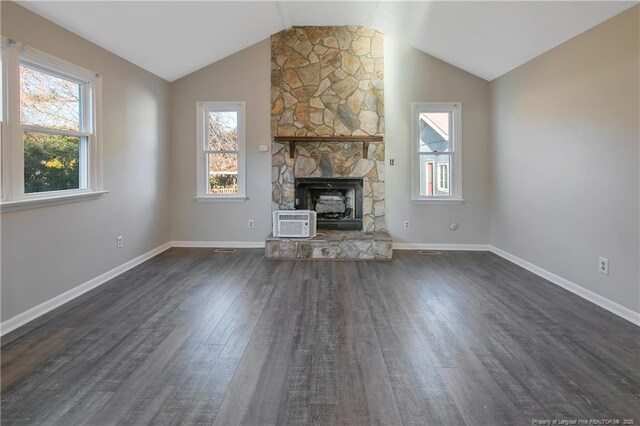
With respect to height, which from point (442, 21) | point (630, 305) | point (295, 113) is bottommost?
point (630, 305)

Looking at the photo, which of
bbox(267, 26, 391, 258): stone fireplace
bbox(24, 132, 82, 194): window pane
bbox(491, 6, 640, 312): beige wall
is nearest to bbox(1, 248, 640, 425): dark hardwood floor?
bbox(491, 6, 640, 312): beige wall

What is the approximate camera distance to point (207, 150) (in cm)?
589

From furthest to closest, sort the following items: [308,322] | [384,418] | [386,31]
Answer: [386,31] → [308,322] → [384,418]

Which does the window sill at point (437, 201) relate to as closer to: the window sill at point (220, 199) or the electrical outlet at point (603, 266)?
the electrical outlet at point (603, 266)

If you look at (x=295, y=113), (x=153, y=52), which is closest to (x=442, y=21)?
(x=295, y=113)

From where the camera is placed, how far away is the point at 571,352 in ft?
8.11

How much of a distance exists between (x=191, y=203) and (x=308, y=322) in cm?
366

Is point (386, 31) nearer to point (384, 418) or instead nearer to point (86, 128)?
point (86, 128)

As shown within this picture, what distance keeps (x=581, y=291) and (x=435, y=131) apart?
3.08m

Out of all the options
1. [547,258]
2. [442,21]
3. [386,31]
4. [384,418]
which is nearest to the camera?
[384,418]

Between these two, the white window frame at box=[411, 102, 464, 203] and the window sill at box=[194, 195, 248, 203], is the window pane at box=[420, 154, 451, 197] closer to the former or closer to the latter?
the white window frame at box=[411, 102, 464, 203]

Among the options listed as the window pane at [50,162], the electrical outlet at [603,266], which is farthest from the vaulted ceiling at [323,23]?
the electrical outlet at [603,266]

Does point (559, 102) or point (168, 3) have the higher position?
point (168, 3)

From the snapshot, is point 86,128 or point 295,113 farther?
point 295,113
